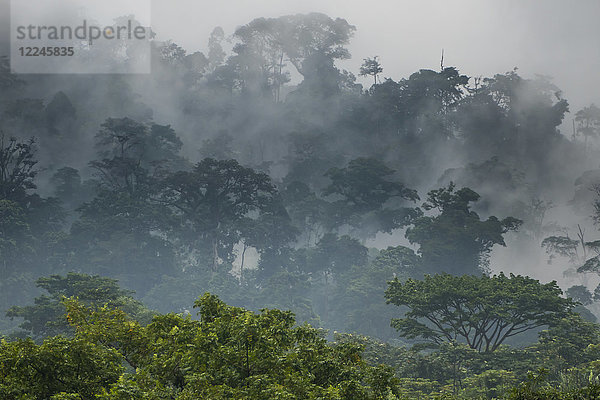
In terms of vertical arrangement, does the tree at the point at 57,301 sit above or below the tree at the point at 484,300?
above

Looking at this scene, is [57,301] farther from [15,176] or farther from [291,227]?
[291,227]

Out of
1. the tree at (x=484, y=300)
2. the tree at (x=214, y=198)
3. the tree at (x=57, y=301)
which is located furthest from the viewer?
the tree at (x=214, y=198)

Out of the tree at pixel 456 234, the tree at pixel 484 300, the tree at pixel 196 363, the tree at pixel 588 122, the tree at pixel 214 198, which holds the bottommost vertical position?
the tree at pixel 196 363

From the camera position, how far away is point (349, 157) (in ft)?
377

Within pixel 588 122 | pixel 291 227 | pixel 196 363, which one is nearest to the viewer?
pixel 196 363

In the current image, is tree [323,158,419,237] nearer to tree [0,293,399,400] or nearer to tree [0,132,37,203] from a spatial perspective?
tree [0,132,37,203]

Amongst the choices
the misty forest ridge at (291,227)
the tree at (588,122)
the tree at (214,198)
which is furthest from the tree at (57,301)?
the tree at (588,122)

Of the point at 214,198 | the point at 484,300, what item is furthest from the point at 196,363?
the point at 214,198

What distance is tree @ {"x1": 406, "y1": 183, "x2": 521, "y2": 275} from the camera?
79625 millimetres

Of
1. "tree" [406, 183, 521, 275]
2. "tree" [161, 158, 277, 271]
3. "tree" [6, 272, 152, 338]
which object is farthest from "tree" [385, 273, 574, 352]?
"tree" [161, 158, 277, 271]

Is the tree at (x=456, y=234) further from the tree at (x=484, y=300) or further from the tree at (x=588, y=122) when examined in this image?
the tree at (x=588, y=122)

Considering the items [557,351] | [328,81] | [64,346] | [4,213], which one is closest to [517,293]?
[557,351]

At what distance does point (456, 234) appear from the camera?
79.8m

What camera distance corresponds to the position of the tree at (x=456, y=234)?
7962cm
